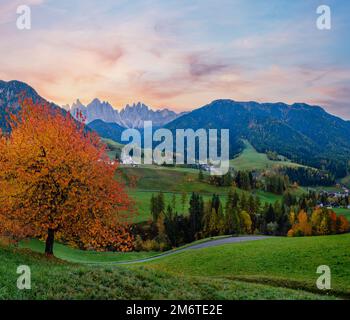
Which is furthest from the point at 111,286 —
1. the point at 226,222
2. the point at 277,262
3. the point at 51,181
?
the point at 226,222

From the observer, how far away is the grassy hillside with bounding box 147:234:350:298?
37.8 meters

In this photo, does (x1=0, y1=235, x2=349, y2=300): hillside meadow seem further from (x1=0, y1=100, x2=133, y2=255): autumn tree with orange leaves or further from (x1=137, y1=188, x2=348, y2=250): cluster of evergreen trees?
(x1=137, y1=188, x2=348, y2=250): cluster of evergreen trees

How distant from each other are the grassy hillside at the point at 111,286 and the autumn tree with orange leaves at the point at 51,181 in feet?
15.5

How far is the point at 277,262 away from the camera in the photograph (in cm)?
4991

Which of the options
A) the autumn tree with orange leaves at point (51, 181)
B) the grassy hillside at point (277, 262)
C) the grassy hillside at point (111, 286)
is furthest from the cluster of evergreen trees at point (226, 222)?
the grassy hillside at point (111, 286)

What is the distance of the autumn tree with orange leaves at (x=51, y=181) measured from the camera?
1193 inches

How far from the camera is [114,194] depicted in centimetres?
3356

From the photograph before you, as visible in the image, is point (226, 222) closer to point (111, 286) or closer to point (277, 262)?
point (277, 262)

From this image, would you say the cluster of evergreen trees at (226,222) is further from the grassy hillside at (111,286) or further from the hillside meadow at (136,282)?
the grassy hillside at (111,286)

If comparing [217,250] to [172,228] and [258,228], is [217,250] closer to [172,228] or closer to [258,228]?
[172,228]

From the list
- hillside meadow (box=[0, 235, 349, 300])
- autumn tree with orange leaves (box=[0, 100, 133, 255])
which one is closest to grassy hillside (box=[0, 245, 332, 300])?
hillside meadow (box=[0, 235, 349, 300])

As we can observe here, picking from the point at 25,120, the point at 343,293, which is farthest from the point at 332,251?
the point at 25,120

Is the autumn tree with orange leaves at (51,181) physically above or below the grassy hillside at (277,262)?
above
